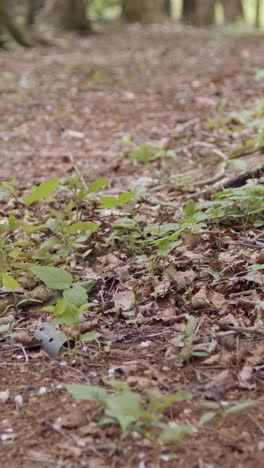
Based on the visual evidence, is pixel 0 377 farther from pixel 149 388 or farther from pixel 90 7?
pixel 90 7

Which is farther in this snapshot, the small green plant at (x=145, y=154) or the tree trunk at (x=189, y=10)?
the tree trunk at (x=189, y=10)

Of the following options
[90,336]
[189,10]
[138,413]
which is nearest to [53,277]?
[90,336]

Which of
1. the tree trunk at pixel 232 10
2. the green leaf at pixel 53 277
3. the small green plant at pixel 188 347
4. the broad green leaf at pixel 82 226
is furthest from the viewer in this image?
the tree trunk at pixel 232 10

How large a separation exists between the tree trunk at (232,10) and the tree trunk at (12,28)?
796 cm

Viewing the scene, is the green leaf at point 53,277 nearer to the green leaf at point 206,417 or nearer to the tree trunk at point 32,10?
the green leaf at point 206,417

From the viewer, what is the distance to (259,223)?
3.68m

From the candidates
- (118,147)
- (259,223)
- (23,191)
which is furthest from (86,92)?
(259,223)

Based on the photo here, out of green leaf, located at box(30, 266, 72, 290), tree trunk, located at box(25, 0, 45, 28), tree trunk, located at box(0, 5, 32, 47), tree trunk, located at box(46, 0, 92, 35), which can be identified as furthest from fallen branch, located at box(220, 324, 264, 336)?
tree trunk, located at box(25, 0, 45, 28)

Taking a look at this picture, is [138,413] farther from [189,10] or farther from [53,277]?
[189,10]

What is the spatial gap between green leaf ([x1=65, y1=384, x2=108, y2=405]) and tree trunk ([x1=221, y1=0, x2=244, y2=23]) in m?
17.2

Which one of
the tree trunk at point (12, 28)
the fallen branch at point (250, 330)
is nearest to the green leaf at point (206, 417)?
the fallen branch at point (250, 330)

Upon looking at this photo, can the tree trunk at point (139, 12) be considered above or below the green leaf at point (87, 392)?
below

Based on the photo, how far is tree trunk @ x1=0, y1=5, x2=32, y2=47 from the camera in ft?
38.4

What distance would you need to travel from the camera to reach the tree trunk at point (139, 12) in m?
15.2
